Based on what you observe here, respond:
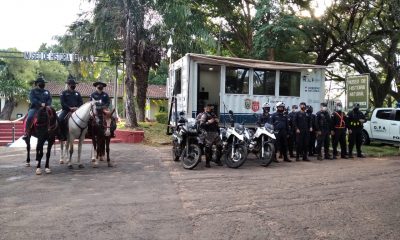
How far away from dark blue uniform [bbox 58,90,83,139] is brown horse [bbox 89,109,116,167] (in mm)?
669

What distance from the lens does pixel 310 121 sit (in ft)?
42.2

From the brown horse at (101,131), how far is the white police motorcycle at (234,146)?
2977 mm

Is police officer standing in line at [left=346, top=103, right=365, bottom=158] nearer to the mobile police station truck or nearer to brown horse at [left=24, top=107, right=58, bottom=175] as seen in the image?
the mobile police station truck

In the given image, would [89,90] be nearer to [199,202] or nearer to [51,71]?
[51,71]

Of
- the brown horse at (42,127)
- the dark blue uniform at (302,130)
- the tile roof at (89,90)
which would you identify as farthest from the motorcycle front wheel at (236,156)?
the tile roof at (89,90)

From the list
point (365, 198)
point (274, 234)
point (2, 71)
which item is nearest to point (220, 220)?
point (274, 234)

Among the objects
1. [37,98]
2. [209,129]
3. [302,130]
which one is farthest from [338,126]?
[37,98]

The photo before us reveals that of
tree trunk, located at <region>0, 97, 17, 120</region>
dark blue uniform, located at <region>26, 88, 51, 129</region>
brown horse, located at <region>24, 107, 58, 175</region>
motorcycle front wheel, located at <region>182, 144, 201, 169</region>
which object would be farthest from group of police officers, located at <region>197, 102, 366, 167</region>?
tree trunk, located at <region>0, 97, 17, 120</region>

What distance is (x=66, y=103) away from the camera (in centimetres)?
1058

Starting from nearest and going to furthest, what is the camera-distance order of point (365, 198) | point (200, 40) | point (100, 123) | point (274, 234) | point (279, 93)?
point (274, 234), point (365, 198), point (100, 123), point (279, 93), point (200, 40)

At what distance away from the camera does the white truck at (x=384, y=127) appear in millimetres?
17172

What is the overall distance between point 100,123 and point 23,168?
2.37 meters

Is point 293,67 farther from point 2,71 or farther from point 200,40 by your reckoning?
point 2,71

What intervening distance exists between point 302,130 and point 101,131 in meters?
5.98
